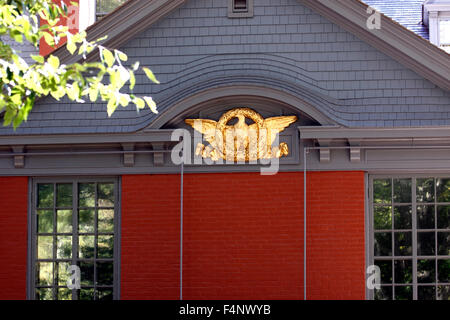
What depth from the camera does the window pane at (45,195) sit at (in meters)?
13.0

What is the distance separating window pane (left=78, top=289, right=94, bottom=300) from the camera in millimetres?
12883

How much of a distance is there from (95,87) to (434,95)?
6.29m

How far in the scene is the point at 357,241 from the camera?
12195 millimetres

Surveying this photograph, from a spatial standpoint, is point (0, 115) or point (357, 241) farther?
point (0, 115)

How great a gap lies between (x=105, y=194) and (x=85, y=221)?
52 cm

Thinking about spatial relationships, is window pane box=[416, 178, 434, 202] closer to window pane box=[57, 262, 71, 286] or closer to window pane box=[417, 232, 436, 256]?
window pane box=[417, 232, 436, 256]

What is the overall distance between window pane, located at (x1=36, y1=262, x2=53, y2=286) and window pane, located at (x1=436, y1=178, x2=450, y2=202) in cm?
607

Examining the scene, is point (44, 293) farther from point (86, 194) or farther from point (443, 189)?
point (443, 189)

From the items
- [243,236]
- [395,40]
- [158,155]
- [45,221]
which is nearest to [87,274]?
[45,221]

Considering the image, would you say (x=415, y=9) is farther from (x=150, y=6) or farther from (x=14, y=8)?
(x=14, y=8)

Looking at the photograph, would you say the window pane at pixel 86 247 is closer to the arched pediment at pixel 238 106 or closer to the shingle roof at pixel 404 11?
the arched pediment at pixel 238 106
